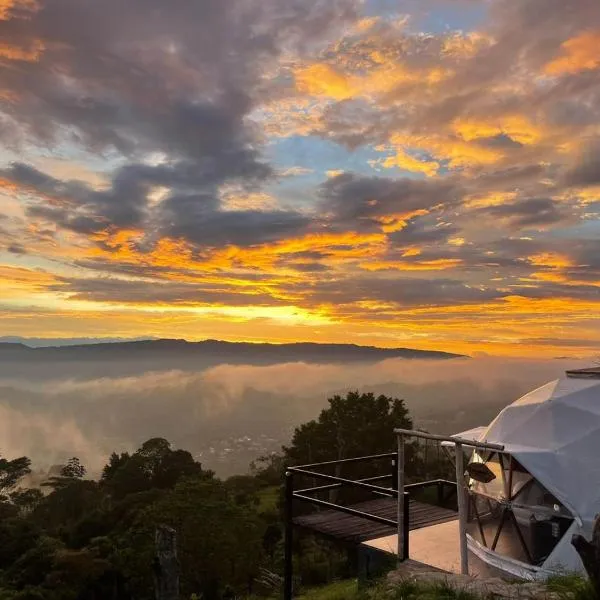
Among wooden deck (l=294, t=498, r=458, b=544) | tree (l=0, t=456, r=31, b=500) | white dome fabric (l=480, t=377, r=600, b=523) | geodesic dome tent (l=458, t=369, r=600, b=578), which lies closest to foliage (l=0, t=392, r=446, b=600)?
wooden deck (l=294, t=498, r=458, b=544)

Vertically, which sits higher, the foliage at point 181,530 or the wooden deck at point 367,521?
the wooden deck at point 367,521

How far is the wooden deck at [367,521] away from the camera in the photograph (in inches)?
495

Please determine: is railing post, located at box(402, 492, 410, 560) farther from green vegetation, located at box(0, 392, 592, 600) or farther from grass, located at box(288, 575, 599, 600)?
green vegetation, located at box(0, 392, 592, 600)

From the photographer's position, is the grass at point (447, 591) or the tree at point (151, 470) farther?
the tree at point (151, 470)

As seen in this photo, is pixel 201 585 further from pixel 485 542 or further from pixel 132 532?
pixel 485 542

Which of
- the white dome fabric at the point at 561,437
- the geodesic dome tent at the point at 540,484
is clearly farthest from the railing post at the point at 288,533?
the white dome fabric at the point at 561,437

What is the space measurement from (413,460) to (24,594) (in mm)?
28842

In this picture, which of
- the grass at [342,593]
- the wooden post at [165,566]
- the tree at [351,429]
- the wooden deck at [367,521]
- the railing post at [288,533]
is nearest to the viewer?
the wooden post at [165,566]

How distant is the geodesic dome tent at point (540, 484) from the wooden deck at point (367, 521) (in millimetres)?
1231

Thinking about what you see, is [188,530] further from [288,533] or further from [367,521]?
[367,521]

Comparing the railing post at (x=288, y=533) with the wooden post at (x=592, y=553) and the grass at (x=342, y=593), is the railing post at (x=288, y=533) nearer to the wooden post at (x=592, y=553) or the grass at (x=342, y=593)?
the grass at (x=342, y=593)

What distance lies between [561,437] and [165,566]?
7667 millimetres

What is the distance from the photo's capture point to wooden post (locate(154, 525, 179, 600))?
387 inches

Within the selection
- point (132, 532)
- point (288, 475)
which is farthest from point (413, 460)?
point (288, 475)
